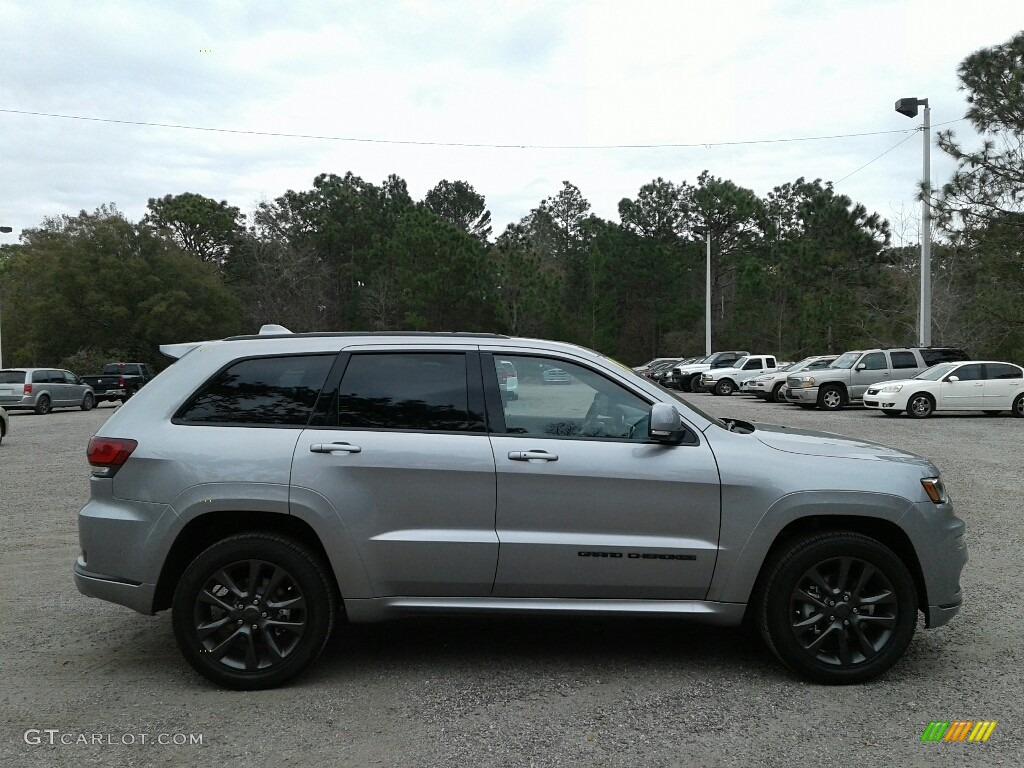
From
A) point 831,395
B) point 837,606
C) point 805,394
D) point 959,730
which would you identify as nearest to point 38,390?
point 805,394

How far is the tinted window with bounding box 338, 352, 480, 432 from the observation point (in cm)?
442

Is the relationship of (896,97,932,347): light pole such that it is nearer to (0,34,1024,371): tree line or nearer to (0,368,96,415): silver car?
(0,34,1024,371): tree line

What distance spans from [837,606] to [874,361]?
2408 centimetres

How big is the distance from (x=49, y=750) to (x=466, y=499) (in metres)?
2.05

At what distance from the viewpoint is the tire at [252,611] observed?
4.22m

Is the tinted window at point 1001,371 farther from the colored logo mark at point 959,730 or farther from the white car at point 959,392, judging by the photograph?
the colored logo mark at point 959,730

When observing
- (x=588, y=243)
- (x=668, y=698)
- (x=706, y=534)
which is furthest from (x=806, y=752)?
(x=588, y=243)

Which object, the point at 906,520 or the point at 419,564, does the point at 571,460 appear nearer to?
the point at 419,564

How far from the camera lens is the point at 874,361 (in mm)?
26438

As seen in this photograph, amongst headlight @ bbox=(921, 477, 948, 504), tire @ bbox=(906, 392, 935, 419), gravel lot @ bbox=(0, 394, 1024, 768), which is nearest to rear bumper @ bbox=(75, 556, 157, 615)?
gravel lot @ bbox=(0, 394, 1024, 768)

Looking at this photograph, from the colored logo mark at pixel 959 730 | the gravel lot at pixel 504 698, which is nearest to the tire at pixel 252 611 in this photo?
the gravel lot at pixel 504 698

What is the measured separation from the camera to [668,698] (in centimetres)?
416

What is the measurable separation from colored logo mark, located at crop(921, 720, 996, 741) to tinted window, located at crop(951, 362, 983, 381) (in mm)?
20627

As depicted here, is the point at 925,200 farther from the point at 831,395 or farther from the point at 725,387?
the point at 725,387
